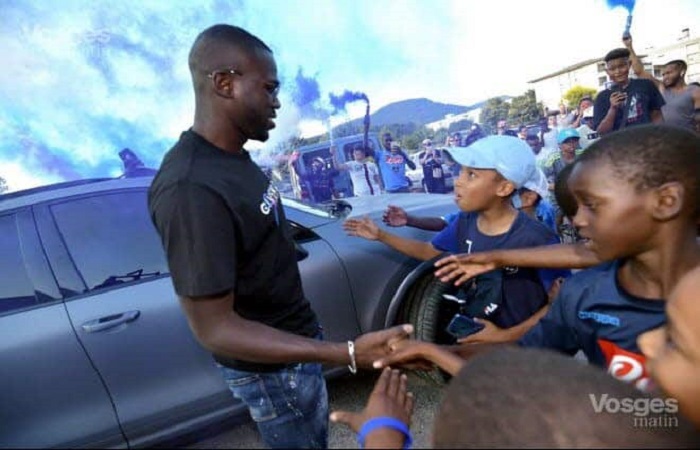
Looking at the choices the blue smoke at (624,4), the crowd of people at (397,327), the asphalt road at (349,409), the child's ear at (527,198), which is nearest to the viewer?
the crowd of people at (397,327)

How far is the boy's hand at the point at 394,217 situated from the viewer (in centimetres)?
279

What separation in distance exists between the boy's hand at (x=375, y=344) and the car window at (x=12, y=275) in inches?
68.8

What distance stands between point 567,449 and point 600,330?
750mm

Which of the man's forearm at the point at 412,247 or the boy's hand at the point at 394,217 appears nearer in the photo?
the man's forearm at the point at 412,247

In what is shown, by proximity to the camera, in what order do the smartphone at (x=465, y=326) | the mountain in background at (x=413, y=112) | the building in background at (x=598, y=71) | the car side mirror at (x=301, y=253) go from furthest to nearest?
the building in background at (x=598, y=71)
the mountain in background at (x=413, y=112)
the car side mirror at (x=301, y=253)
the smartphone at (x=465, y=326)

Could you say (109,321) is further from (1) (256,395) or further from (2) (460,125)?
(2) (460,125)

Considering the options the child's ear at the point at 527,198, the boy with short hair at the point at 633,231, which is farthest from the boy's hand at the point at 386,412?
the child's ear at the point at 527,198

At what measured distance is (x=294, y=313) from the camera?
1.59 metres

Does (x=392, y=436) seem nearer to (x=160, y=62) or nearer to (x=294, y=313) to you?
(x=294, y=313)

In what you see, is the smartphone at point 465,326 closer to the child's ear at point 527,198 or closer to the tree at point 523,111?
the child's ear at point 527,198

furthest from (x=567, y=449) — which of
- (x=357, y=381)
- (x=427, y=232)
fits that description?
(x=357, y=381)

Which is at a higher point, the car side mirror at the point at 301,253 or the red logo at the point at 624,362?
the car side mirror at the point at 301,253

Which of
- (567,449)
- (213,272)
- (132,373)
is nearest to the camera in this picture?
(567,449)

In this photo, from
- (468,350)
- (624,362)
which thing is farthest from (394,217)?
(624,362)
